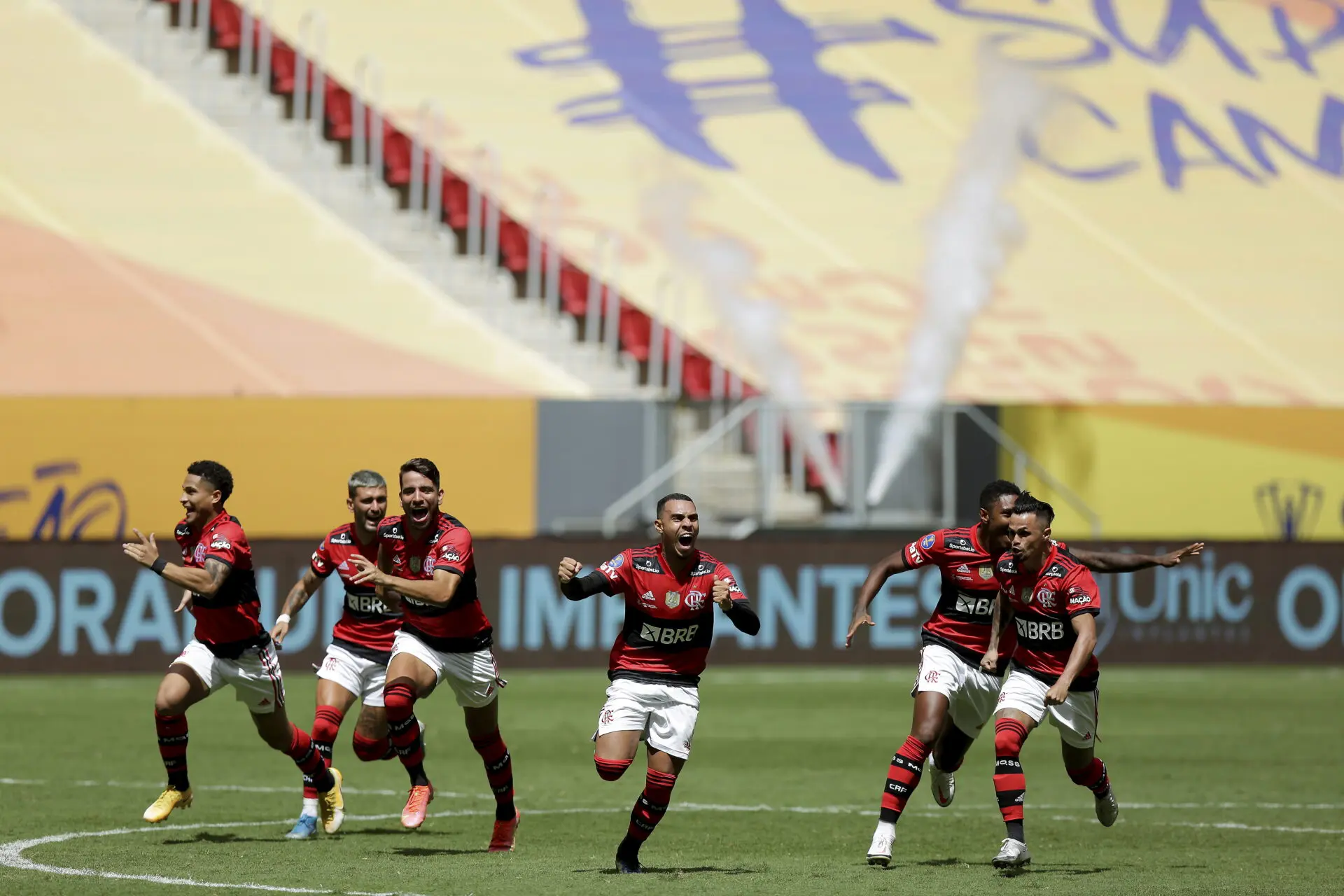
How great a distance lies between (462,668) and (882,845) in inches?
99.2

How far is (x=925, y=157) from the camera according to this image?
42594 mm

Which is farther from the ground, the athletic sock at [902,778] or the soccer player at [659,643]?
the soccer player at [659,643]

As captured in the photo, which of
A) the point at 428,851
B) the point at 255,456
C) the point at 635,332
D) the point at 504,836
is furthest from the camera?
the point at 635,332

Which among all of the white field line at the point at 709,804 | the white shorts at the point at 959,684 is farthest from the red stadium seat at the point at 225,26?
the white shorts at the point at 959,684

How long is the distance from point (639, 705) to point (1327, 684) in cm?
1499

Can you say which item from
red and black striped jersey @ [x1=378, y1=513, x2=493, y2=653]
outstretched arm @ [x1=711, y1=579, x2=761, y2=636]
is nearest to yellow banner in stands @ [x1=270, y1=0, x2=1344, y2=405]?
red and black striped jersey @ [x1=378, y1=513, x2=493, y2=653]

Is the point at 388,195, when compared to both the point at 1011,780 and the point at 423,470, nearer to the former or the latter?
the point at 423,470

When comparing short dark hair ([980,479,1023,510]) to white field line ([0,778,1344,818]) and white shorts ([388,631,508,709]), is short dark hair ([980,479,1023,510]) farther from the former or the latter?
white shorts ([388,631,508,709])

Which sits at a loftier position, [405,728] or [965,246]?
[965,246]

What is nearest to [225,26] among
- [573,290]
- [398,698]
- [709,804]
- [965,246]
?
[573,290]

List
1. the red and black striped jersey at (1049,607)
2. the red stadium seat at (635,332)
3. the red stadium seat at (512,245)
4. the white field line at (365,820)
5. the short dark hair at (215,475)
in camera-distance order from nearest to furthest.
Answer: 1. the white field line at (365,820)
2. the red and black striped jersey at (1049,607)
3. the short dark hair at (215,475)
4. the red stadium seat at (635,332)
5. the red stadium seat at (512,245)

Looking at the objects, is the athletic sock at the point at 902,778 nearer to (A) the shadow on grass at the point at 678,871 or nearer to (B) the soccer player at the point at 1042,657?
(B) the soccer player at the point at 1042,657

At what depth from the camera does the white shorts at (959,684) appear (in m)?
11.6

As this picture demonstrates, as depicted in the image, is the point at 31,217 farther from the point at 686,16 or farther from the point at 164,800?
the point at 164,800
